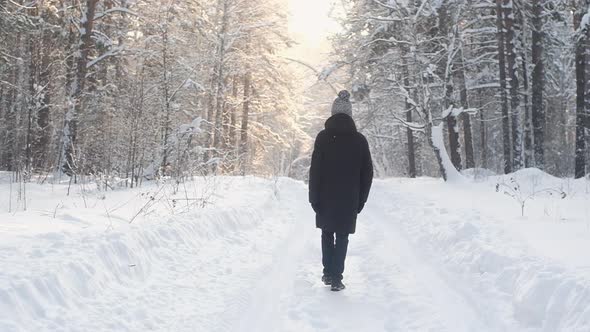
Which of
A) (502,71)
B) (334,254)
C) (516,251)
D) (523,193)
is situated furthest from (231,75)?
(516,251)

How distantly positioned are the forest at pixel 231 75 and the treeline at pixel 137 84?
8 centimetres

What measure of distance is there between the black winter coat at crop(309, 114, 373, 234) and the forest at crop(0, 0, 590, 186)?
546 cm

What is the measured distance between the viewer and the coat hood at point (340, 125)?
221 inches

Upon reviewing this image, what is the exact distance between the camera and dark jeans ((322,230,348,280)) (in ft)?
17.9

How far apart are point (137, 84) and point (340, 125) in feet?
26.2

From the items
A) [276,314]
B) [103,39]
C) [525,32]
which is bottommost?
[276,314]

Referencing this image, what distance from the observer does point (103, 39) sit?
15.0 metres

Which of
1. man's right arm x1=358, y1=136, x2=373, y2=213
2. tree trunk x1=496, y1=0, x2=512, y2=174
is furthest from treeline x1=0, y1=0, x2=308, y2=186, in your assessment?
tree trunk x1=496, y1=0, x2=512, y2=174

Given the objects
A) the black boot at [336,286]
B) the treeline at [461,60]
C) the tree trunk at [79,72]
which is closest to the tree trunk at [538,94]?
the treeline at [461,60]

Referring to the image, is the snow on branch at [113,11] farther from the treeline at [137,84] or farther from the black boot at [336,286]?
the black boot at [336,286]

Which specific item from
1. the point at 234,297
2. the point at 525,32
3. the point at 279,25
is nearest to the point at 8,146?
the point at 279,25

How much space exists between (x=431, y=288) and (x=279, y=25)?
2167 cm

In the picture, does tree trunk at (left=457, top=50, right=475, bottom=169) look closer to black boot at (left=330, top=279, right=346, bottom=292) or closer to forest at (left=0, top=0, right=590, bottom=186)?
forest at (left=0, top=0, right=590, bottom=186)

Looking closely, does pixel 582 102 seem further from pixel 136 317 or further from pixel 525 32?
pixel 136 317
